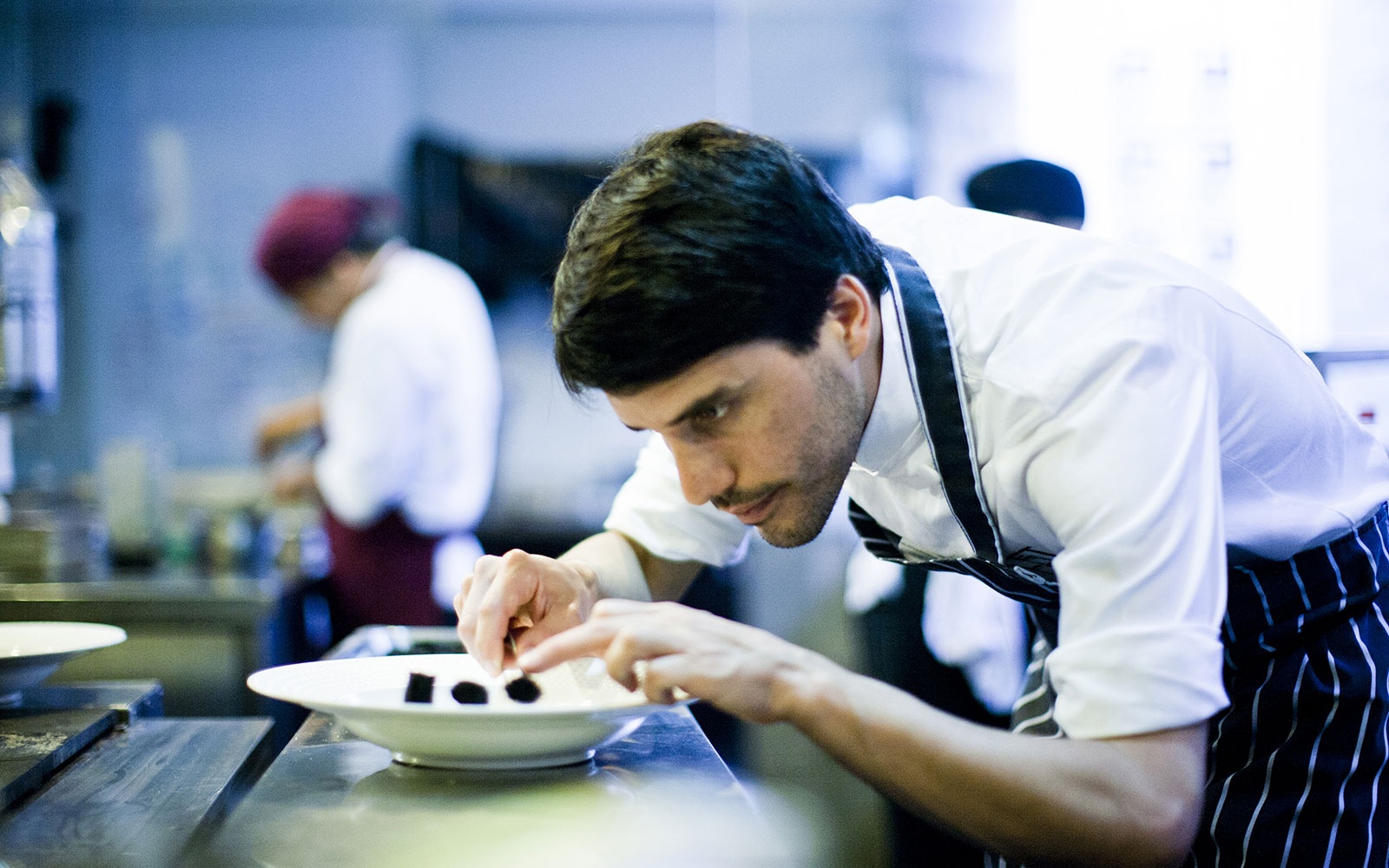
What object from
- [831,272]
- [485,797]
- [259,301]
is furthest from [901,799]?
[259,301]

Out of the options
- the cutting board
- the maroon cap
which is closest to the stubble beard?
the cutting board

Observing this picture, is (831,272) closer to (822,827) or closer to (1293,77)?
(1293,77)

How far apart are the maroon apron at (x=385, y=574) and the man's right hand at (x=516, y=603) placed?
1701mm

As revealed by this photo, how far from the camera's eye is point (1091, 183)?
283cm

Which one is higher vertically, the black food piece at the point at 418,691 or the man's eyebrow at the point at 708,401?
the man's eyebrow at the point at 708,401

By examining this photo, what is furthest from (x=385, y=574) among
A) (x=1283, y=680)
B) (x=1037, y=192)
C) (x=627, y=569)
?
(x=1283, y=680)

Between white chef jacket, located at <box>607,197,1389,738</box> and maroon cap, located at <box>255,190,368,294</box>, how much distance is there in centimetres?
194

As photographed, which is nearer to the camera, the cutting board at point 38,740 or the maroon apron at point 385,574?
the cutting board at point 38,740

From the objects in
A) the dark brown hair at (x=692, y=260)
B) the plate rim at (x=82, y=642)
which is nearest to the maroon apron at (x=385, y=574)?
the plate rim at (x=82, y=642)

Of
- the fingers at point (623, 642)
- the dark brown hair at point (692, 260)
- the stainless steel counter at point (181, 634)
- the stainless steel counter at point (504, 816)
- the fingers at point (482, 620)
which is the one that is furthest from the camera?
the stainless steel counter at point (181, 634)

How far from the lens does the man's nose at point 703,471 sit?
1.08 metres

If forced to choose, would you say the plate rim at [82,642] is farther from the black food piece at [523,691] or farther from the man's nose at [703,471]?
the man's nose at [703,471]

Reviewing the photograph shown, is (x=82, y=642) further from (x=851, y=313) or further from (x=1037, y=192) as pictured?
(x=1037, y=192)

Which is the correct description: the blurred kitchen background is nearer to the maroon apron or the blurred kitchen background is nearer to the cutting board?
the maroon apron
